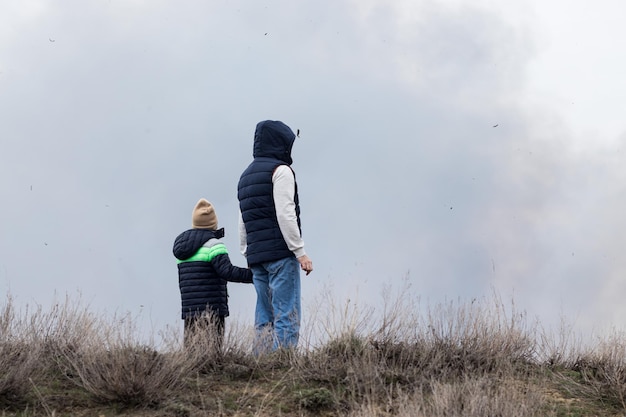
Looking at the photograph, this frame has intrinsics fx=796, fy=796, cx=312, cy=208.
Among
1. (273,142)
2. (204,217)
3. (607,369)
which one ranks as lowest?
(607,369)

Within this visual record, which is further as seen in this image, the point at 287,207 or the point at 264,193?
the point at 264,193

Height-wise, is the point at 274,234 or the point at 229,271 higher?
the point at 274,234

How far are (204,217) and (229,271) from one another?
27.7 inches

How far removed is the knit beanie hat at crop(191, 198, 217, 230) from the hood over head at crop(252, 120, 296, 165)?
0.96 metres

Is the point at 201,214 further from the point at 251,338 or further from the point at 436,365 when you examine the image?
the point at 436,365

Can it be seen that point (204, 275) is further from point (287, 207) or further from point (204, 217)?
point (287, 207)

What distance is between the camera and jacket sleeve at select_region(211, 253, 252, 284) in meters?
8.08

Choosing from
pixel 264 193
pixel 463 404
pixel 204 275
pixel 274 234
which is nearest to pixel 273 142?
pixel 264 193

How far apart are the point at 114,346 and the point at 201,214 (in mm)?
2167

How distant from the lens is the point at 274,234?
24.6 ft

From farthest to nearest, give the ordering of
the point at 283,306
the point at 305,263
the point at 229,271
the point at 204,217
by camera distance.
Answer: the point at 204,217, the point at 229,271, the point at 283,306, the point at 305,263

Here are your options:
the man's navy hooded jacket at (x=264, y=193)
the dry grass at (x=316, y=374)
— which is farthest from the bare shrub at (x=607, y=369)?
the man's navy hooded jacket at (x=264, y=193)

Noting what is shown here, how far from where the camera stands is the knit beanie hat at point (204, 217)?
27.7 feet

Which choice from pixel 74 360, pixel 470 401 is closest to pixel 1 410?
pixel 74 360
